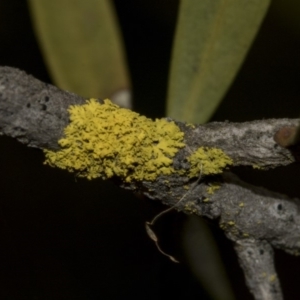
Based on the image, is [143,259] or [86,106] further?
[143,259]

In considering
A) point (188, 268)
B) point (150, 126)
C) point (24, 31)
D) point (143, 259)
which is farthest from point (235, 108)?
point (150, 126)

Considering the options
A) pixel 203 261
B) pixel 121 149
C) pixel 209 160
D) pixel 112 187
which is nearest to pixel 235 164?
pixel 209 160

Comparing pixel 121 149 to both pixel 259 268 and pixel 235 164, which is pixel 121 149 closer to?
pixel 235 164

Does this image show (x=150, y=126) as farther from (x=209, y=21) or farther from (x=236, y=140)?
(x=209, y=21)

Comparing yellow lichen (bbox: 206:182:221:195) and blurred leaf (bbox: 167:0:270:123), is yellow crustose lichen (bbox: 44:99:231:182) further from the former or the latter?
blurred leaf (bbox: 167:0:270:123)

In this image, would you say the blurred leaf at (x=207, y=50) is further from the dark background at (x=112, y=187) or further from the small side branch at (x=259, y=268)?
the dark background at (x=112, y=187)

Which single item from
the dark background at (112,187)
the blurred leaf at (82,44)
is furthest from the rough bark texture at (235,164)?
the dark background at (112,187)
